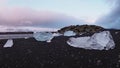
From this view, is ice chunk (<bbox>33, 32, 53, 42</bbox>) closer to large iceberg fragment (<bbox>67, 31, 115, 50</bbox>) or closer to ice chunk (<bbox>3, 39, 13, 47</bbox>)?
ice chunk (<bbox>3, 39, 13, 47</bbox>)

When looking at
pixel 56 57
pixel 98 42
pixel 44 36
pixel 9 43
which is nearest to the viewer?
pixel 56 57

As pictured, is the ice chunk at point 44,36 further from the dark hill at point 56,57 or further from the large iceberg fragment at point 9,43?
the large iceberg fragment at point 9,43

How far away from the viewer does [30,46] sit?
19.0 m

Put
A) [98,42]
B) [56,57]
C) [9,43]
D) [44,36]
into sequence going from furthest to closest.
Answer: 1. [9,43]
2. [44,36]
3. [98,42]
4. [56,57]

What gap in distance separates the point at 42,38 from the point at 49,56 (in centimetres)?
342

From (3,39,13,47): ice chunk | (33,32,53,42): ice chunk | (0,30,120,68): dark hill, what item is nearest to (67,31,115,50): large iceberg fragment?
(0,30,120,68): dark hill

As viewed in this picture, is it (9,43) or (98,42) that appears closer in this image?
(98,42)

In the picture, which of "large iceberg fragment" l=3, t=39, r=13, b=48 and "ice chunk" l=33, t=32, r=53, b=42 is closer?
"large iceberg fragment" l=3, t=39, r=13, b=48

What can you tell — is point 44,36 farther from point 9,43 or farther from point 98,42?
point 98,42

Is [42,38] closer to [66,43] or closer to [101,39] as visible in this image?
[66,43]

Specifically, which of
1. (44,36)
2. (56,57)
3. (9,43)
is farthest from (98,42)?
(9,43)

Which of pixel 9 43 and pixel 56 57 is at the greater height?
pixel 9 43

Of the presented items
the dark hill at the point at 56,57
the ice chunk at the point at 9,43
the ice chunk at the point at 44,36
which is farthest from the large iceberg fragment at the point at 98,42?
the ice chunk at the point at 9,43

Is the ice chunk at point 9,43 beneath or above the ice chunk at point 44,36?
beneath
